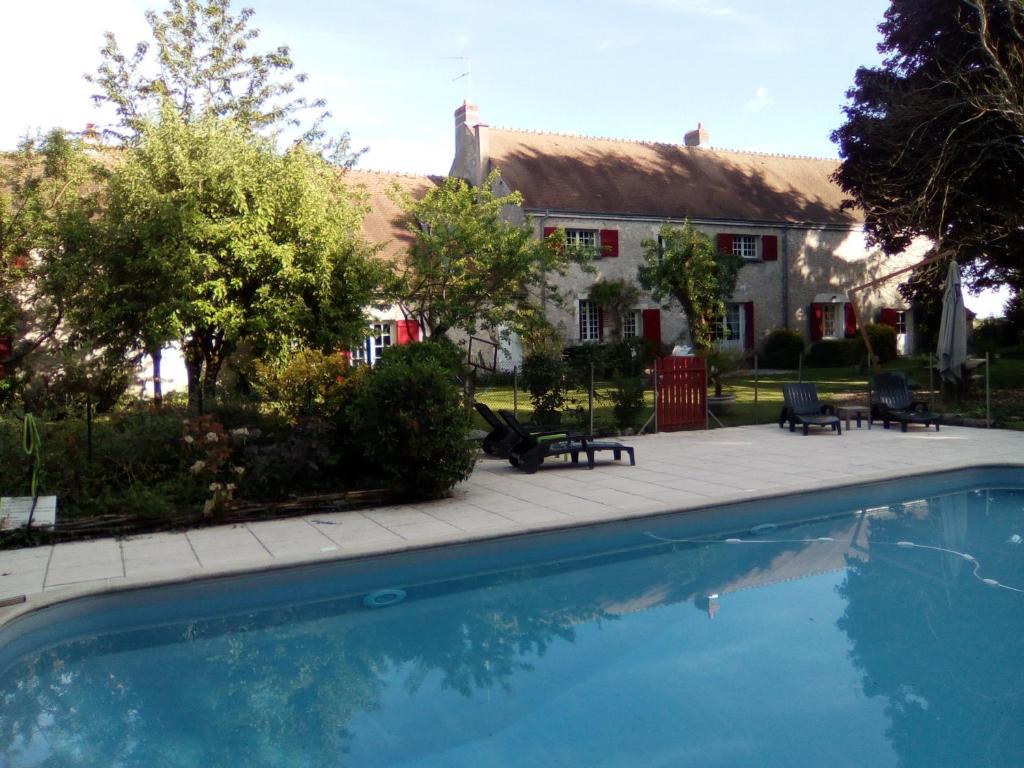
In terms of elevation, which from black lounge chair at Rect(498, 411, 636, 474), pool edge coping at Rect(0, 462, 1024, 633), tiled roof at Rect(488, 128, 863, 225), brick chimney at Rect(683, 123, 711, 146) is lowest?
pool edge coping at Rect(0, 462, 1024, 633)

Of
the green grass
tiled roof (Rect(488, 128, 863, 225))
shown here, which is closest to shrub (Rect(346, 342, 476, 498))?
the green grass

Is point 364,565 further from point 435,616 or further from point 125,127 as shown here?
point 125,127

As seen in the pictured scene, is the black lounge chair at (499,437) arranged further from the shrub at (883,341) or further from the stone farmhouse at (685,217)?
the shrub at (883,341)

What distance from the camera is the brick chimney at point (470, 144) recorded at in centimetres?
2745

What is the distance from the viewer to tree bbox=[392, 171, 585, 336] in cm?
1410

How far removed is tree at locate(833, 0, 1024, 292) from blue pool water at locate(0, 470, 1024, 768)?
1233cm

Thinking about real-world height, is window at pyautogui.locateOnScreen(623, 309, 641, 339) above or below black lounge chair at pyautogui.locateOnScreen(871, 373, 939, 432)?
above

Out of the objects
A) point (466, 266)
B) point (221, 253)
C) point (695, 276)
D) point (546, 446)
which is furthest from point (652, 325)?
point (221, 253)

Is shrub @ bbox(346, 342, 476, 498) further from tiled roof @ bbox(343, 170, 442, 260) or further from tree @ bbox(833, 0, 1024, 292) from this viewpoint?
tiled roof @ bbox(343, 170, 442, 260)

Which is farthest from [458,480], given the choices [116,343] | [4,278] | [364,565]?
[4,278]

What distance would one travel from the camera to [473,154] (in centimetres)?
2781

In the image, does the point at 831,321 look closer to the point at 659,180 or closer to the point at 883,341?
the point at 883,341

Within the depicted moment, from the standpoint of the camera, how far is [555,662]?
201 inches

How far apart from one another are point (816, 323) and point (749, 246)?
4111mm
